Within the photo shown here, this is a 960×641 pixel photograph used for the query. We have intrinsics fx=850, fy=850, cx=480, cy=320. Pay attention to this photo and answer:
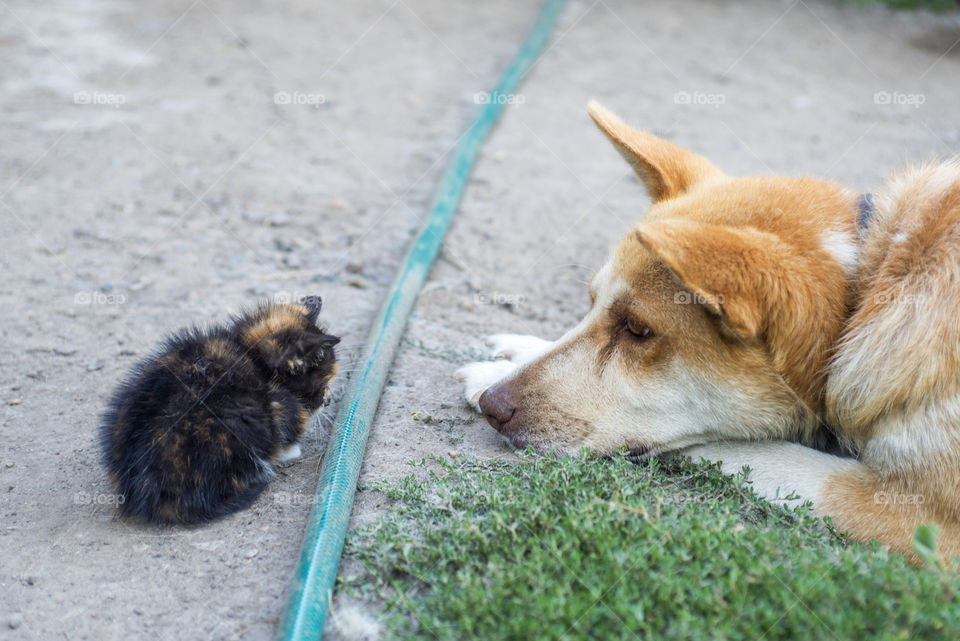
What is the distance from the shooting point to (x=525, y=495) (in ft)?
8.73

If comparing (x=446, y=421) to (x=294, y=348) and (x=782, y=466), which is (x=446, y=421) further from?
(x=782, y=466)

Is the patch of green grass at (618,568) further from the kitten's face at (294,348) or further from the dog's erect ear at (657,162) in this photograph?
the dog's erect ear at (657,162)

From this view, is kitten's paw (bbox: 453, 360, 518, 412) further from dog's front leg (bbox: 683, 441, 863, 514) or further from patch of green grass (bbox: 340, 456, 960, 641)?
dog's front leg (bbox: 683, 441, 863, 514)

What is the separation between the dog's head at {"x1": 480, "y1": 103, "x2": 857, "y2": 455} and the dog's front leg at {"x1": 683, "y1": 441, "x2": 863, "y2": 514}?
0.19 feet

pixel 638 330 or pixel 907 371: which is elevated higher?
pixel 907 371

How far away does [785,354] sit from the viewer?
110 inches

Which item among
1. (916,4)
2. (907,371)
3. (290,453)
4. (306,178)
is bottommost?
(306,178)

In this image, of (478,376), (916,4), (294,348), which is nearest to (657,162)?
(478,376)

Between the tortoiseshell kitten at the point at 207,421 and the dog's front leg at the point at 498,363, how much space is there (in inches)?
26.1

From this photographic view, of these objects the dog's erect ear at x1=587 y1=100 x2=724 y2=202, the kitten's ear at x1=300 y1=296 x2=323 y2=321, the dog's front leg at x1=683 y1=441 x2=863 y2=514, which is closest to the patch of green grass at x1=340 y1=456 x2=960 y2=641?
the dog's front leg at x1=683 y1=441 x2=863 y2=514

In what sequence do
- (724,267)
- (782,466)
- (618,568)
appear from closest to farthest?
(618,568)
(724,267)
(782,466)

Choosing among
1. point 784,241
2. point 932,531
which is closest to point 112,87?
point 784,241

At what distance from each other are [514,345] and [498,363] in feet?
0.83

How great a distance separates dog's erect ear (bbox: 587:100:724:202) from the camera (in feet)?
11.4
